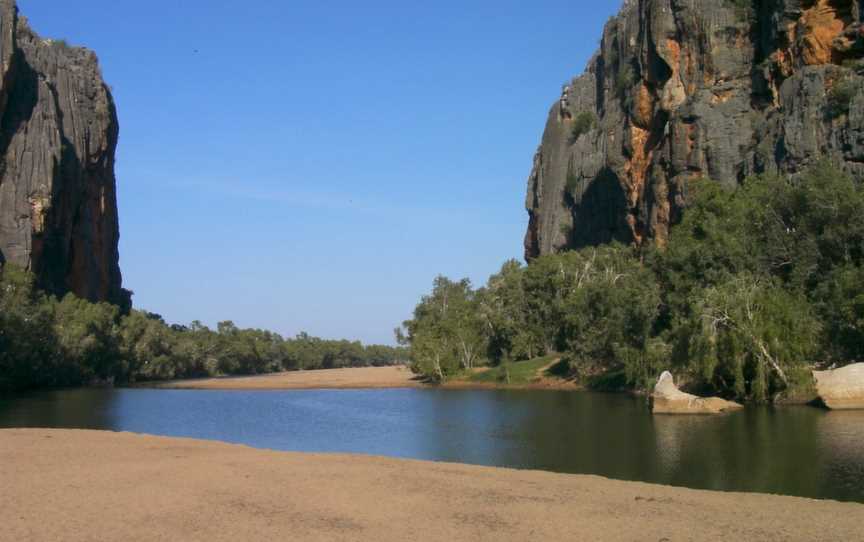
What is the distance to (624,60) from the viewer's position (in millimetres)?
96062

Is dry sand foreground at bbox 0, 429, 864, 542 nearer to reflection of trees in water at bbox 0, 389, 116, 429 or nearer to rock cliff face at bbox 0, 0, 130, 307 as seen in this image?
reflection of trees in water at bbox 0, 389, 116, 429

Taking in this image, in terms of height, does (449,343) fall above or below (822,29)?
below

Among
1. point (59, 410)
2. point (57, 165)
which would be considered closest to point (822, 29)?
point (59, 410)

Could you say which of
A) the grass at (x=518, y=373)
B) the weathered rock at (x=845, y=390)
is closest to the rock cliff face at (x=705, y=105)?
the grass at (x=518, y=373)

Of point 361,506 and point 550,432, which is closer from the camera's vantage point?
point 361,506

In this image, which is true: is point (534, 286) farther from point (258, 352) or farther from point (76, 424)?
point (258, 352)

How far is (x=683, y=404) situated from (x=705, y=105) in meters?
38.7

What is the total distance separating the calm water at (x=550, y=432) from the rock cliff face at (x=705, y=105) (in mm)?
22866

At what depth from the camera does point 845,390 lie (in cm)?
3591

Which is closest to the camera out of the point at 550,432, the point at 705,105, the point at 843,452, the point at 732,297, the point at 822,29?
the point at 843,452

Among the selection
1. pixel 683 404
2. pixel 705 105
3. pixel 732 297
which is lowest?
pixel 683 404

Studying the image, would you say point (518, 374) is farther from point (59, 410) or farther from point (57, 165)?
point (57, 165)

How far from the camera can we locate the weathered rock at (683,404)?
38781 millimetres

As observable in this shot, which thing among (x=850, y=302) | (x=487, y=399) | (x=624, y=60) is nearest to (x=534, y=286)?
(x=487, y=399)
